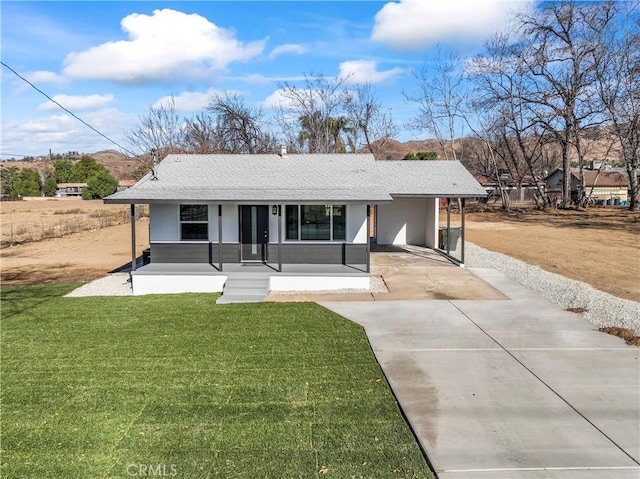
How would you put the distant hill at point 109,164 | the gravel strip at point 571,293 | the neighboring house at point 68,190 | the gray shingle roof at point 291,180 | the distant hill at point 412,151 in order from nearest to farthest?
the gravel strip at point 571,293 → the gray shingle roof at point 291,180 → the distant hill at point 412,151 → the neighboring house at point 68,190 → the distant hill at point 109,164

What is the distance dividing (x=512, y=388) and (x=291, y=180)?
33.8 feet

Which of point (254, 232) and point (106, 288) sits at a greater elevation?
point (254, 232)

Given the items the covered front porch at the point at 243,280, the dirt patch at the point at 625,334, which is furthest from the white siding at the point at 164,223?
the dirt patch at the point at 625,334

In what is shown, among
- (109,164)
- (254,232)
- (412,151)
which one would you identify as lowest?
(254,232)

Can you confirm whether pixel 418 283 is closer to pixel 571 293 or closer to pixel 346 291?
pixel 346 291

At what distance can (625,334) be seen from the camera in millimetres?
8836

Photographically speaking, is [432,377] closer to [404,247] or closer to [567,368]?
[567,368]

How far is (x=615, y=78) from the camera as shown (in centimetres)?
3747

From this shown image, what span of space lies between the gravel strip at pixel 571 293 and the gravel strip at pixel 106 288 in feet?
37.7

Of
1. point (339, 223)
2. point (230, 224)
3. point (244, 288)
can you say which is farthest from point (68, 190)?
point (244, 288)

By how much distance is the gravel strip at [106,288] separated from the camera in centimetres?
1349

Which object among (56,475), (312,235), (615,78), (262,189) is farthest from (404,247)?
(615,78)

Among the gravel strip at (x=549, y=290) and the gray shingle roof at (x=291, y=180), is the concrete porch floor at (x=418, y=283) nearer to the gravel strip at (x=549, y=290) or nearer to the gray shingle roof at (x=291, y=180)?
the gravel strip at (x=549, y=290)

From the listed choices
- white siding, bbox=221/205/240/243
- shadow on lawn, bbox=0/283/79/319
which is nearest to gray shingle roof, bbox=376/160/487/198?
white siding, bbox=221/205/240/243
